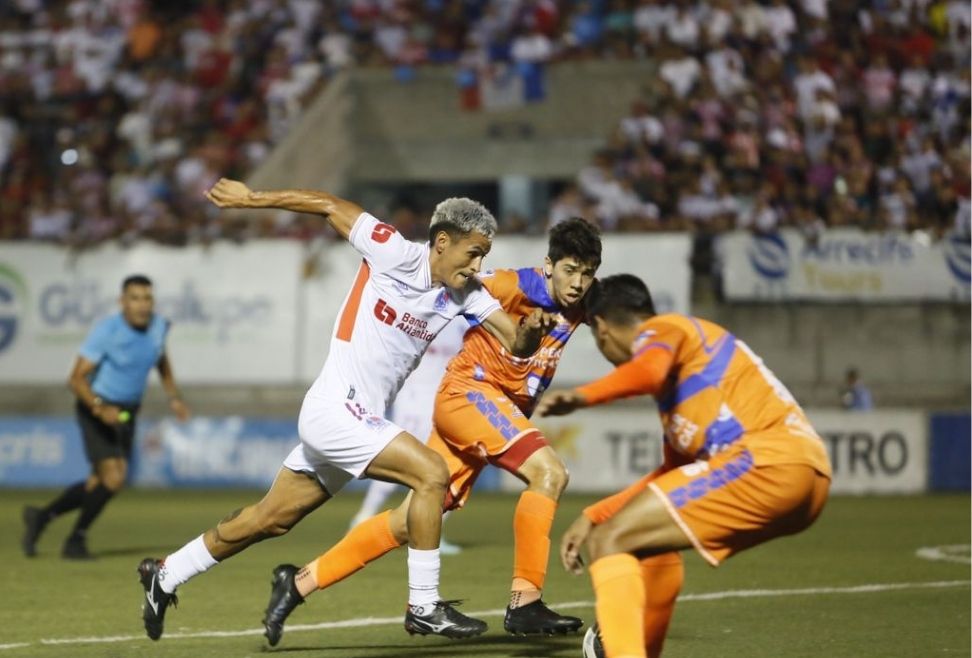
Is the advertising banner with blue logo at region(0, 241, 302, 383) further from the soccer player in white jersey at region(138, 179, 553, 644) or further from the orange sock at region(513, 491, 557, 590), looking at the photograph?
the soccer player in white jersey at region(138, 179, 553, 644)

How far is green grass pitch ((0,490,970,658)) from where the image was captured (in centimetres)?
820

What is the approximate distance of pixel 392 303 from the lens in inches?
310

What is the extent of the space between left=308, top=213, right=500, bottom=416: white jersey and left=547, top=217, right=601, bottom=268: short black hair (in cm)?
65

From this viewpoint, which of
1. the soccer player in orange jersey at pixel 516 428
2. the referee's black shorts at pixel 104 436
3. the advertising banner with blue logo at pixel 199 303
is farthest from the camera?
the advertising banner with blue logo at pixel 199 303

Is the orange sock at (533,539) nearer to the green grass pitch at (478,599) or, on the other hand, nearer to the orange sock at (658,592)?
the green grass pitch at (478,599)

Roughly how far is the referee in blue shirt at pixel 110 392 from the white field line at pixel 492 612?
3979 millimetres

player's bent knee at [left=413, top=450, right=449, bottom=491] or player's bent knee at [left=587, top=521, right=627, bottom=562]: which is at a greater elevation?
player's bent knee at [left=413, top=450, right=449, bottom=491]

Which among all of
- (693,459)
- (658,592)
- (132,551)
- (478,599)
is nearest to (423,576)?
(658,592)

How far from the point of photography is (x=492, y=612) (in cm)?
945

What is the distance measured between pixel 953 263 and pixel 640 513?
15.3 metres

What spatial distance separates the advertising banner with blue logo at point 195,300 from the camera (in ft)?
73.4

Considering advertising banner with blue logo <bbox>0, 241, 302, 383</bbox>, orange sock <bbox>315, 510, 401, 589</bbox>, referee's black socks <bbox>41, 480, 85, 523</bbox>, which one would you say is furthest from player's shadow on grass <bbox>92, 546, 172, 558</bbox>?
advertising banner with blue logo <bbox>0, 241, 302, 383</bbox>

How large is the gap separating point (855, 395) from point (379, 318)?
14.0 meters

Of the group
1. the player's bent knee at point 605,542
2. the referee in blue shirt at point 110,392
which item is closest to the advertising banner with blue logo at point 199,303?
the referee in blue shirt at point 110,392
